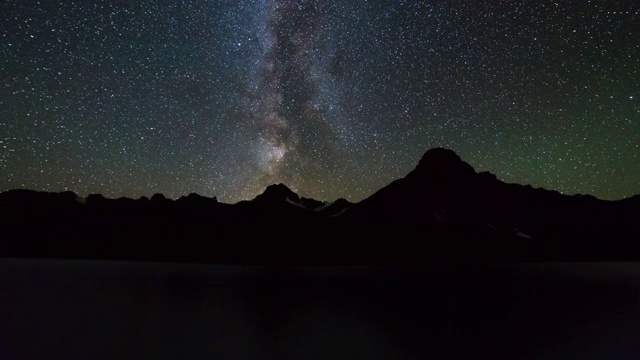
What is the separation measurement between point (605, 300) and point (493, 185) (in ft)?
398

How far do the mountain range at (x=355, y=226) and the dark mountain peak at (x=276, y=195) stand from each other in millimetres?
633

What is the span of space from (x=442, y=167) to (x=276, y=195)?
60483 millimetres

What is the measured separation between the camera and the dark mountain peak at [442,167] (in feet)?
415

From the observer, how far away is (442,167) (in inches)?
5133

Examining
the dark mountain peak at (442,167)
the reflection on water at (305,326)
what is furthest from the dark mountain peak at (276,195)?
the reflection on water at (305,326)

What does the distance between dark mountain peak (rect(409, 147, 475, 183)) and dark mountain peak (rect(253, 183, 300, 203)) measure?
45.8 m

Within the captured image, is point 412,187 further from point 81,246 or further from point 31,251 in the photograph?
point 31,251

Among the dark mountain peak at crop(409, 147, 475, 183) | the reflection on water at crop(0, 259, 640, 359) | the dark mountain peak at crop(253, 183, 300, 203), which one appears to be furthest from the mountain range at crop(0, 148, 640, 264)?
the reflection on water at crop(0, 259, 640, 359)

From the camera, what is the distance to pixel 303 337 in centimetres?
856

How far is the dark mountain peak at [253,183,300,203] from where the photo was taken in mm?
123669

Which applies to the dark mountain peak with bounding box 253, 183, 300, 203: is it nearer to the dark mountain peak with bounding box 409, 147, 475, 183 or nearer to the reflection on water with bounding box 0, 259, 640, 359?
the dark mountain peak with bounding box 409, 147, 475, 183

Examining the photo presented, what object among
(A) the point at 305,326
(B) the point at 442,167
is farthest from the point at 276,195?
(A) the point at 305,326

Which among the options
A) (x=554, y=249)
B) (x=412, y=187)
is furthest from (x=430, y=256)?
(x=412, y=187)

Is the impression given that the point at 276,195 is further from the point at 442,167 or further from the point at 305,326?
the point at 305,326
